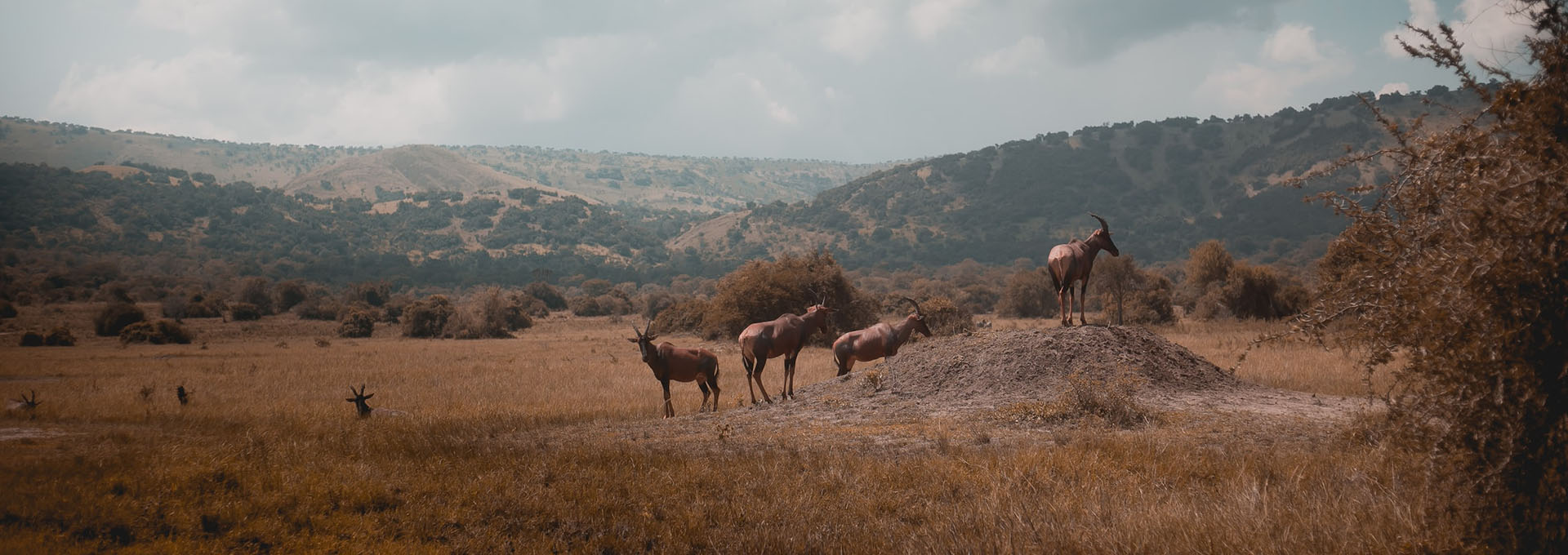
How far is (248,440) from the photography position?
1027 centimetres

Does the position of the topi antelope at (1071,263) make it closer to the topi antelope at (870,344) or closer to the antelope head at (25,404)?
the topi antelope at (870,344)

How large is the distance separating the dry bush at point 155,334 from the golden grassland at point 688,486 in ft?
92.7

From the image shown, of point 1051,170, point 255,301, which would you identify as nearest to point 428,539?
point 255,301

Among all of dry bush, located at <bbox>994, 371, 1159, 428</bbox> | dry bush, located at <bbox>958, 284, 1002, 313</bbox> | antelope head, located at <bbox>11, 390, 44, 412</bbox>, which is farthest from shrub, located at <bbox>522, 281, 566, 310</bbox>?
dry bush, located at <bbox>994, 371, 1159, 428</bbox>

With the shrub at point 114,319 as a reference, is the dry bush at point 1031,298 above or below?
below

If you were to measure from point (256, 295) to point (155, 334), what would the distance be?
31214 mm

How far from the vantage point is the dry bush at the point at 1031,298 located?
54.6 m

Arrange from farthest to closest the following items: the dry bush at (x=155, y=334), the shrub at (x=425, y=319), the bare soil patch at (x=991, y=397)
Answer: the shrub at (x=425, y=319), the dry bush at (x=155, y=334), the bare soil patch at (x=991, y=397)

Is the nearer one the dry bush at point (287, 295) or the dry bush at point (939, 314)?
the dry bush at point (939, 314)

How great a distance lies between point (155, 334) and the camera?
122ft

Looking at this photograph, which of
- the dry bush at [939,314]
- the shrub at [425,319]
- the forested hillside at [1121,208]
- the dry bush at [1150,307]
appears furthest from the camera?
the forested hillside at [1121,208]

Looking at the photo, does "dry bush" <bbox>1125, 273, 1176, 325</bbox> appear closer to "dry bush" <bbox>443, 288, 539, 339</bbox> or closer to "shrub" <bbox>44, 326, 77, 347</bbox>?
"dry bush" <bbox>443, 288, 539, 339</bbox>

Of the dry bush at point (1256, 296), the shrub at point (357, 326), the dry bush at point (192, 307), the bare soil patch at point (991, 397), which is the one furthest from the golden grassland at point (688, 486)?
the dry bush at point (192, 307)

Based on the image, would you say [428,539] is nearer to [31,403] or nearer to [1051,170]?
[31,403]
